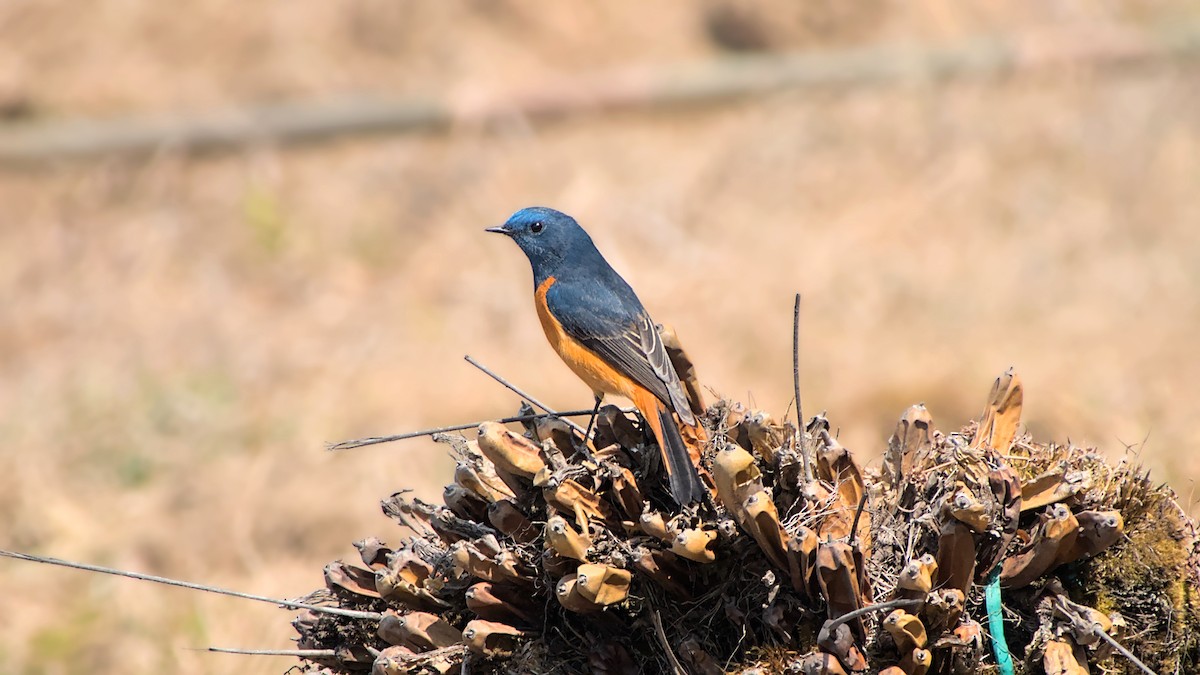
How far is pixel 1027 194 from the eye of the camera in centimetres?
970

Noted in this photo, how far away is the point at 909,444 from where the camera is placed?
2705 millimetres

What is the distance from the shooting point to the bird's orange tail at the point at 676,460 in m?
2.57

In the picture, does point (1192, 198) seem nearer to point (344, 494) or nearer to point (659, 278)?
point (659, 278)

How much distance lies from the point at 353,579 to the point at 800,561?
1115 mm

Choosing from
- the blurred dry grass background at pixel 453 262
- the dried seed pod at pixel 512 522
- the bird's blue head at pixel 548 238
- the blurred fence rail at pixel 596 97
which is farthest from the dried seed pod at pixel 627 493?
the blurred fence rail at pixel 596 97

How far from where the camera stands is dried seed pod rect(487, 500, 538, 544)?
274 cm

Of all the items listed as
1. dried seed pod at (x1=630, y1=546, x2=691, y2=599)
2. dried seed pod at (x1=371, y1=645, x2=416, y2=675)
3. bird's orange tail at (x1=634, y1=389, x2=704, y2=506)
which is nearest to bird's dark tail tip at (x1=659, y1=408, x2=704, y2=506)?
bird's orange tail at (x1=634, y1=389, x2=704, y2=506)

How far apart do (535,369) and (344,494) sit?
1.63 metres

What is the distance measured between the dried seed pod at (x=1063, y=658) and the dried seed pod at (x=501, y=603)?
1.02 meters

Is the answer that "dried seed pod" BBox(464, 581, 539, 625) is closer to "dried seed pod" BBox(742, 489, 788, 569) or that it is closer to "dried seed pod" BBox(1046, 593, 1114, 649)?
"dried seed pod" BBox(742, 489, 788, 569)

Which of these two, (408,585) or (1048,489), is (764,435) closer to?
(1048,489)

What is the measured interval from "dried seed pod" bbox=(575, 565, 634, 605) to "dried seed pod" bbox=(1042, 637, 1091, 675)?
79 cm

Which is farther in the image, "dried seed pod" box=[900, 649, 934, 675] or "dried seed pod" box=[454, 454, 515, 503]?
"dried seed pod" box=[454, 454, 515, 503]

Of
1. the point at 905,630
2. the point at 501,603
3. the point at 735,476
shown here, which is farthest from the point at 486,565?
the point at 905,630
